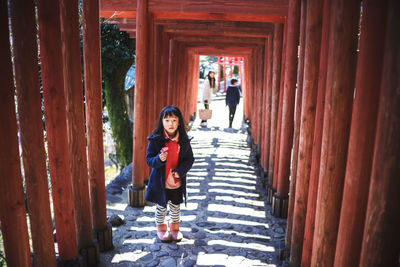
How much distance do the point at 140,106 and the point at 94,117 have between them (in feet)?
4.91

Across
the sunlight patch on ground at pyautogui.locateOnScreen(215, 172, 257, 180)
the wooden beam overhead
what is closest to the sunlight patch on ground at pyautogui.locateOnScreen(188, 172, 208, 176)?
the sunlight patch on ground at pyautogui.locateOnScreen(215, 172, 257, 180)

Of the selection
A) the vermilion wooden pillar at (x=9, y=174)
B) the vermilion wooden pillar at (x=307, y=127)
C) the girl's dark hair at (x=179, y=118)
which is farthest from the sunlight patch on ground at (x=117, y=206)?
the vermilion wooden pillar at (x=307, y=127)

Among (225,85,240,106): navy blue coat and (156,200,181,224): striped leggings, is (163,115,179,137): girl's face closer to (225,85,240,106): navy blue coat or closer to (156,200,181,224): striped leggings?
(156,200,181,224): striped leggings

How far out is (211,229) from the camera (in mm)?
4285

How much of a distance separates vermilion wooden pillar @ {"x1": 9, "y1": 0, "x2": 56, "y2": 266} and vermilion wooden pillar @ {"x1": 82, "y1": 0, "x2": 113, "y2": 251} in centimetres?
94

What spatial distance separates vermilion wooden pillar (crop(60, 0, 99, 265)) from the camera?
108 inches

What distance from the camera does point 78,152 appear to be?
295cm

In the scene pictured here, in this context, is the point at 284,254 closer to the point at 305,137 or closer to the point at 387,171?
the point at 305,137

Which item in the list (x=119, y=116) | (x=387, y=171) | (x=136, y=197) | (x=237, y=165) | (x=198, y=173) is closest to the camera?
(x=387, y=171)

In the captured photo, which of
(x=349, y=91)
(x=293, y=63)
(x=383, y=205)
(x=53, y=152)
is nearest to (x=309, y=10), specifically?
(x=349, y=91)

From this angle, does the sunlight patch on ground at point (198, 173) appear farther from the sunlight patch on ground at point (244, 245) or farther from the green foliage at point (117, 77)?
the green foliage at point (117, 77)

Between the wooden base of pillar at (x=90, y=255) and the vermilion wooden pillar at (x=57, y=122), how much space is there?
0.25 m

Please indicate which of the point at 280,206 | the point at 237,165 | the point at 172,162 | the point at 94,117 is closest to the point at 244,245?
the point at 280,206

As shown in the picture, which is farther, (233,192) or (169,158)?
(233,192)
